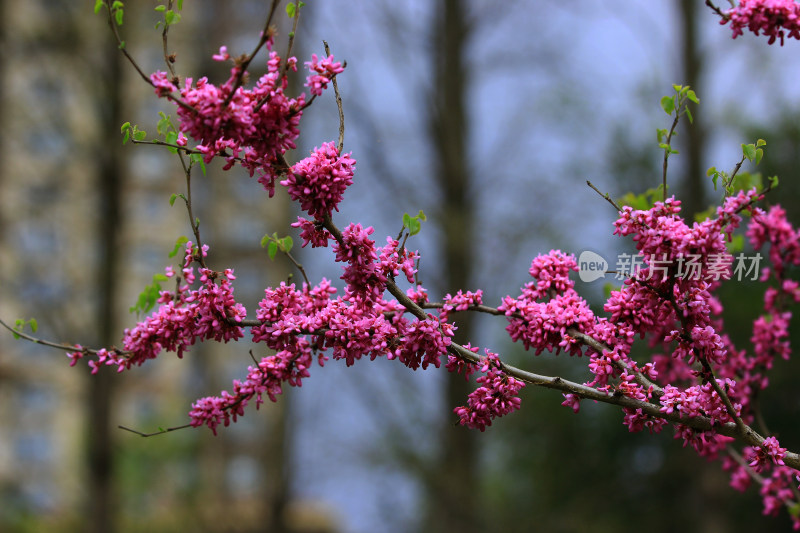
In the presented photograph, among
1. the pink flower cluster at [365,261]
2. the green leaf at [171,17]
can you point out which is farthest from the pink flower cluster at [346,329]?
the green leaf at [171,17]

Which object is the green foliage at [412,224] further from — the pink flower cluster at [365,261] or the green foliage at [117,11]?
the green foliage at [117,11]

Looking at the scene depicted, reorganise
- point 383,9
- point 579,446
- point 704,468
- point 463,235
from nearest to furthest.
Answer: point 704,468, point 463,235, point 383,9, point 579,446

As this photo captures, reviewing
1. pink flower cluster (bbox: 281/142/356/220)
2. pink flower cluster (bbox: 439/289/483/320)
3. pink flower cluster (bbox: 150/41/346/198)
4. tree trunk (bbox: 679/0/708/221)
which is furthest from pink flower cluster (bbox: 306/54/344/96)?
tree trunk (bbox: 679/0/708/221)

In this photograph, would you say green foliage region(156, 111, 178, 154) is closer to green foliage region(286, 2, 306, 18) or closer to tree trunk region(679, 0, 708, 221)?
green foliage region(286, 2, 306, 18)

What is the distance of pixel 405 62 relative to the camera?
7332mm

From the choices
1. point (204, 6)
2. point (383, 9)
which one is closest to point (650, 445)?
point (383, 9)

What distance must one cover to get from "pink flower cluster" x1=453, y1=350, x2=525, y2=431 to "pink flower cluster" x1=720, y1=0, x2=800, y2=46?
2.94ft

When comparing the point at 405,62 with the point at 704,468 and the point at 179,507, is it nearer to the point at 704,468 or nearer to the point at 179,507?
the point at 704,468

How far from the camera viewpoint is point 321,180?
1.60 meters

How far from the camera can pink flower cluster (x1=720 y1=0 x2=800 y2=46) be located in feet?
5.57

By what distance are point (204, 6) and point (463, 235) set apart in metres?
4.51

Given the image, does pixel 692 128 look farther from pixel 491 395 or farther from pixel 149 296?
pixel 149 296

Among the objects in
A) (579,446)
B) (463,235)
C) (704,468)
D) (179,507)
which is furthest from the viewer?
(179,507)

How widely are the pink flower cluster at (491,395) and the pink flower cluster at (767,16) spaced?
2.94ft
